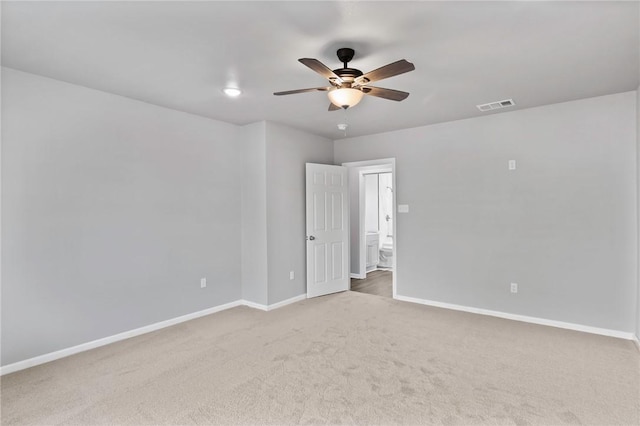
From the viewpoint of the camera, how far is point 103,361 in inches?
119

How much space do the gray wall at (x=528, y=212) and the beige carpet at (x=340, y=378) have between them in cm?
46

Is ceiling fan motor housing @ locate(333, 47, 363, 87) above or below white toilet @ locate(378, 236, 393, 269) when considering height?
above

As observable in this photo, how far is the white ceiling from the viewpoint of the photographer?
6.61 feet

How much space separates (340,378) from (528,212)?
3.00 metres

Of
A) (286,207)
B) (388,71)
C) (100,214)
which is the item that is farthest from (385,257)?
(388,71)

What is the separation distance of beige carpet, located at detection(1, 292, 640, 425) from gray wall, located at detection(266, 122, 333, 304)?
970 millimetres

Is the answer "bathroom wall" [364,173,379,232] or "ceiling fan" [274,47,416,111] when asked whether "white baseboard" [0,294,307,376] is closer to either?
"ceiling fan" [274,47,416,111]

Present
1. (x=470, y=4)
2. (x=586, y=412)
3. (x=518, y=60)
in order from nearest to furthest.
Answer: (x=470, y=4) < (x=586, y=412) < (x=518, y=60)

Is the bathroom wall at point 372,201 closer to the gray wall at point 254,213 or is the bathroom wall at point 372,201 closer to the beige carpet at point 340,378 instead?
the gray wall at point 254,213

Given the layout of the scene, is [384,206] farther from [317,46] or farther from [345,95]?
[317,46]

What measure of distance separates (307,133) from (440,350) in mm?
3514

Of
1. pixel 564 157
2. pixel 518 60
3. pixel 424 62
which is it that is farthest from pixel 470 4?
pixel 564 157

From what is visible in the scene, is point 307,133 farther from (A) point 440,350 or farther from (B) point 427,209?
(A) point 440,350

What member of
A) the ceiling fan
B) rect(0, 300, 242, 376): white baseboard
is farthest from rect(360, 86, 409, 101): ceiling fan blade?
rect(0, 300, 242, 376): white baseboard
